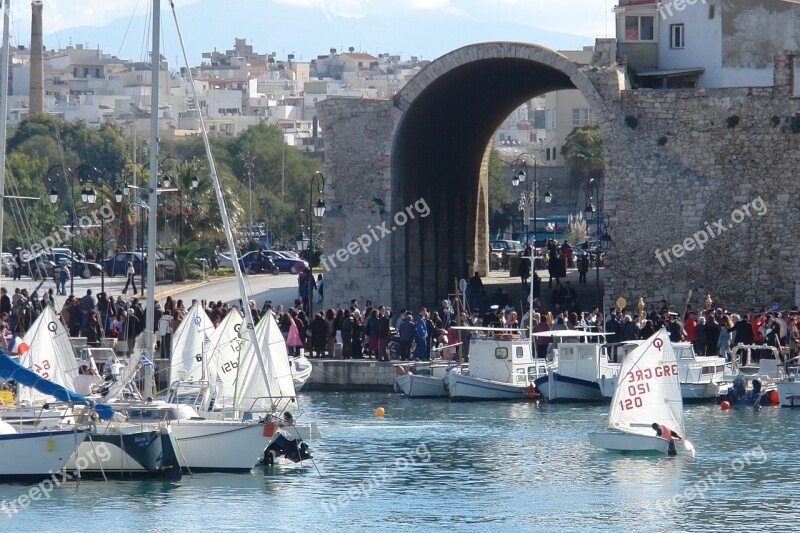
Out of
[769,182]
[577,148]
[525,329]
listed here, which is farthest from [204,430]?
[577,148]

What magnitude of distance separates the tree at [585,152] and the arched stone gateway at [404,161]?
3332 cm

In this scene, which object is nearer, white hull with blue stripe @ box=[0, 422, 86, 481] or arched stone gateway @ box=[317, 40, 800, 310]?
white hull with blue stripe @ box=[0, 422, 86, 481]

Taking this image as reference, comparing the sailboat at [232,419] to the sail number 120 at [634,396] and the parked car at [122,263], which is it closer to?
the sail number 120 at [634,396]

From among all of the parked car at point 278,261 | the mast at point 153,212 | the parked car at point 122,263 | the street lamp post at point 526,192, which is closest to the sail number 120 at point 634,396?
the mast at point 153,212

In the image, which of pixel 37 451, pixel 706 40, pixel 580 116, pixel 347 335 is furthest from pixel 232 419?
pixel 580 116

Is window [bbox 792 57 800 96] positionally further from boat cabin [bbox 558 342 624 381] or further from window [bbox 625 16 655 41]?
boat cabin [bbox 558 342 624 381]

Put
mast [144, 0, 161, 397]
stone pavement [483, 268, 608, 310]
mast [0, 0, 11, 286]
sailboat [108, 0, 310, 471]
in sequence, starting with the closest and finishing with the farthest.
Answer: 1. sailboat [108, 0, 310, 471]
2. mast [144, 0, 161, 397]
3. mast [0, 0, 11, 286]
4. stone pavement [483, 268, 608, 310]

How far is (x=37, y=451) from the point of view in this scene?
24.0 metres

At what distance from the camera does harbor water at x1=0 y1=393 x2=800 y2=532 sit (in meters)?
22.5

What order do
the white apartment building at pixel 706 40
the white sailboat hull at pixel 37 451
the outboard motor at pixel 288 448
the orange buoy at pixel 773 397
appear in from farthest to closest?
1. the white apartment building at pixel 706 40
2. the orange buoy at pixel 773 397
3. the outboard motor at pixel 288 448
4. the white sailboat hull at pixel 37 451

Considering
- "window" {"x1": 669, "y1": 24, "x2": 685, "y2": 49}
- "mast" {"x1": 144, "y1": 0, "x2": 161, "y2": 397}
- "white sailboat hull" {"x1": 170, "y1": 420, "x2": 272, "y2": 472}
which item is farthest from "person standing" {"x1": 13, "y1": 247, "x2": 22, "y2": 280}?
"white sailboat hull" {"x1": 170, "y1": 420, "x2": 272, "y2": 472}

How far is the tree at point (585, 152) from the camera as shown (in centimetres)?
7775

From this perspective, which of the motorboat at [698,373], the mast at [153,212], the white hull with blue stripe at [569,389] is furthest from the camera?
the white hull with blue stripe at [569,389]

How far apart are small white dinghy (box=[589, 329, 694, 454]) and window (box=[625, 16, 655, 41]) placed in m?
16.9
